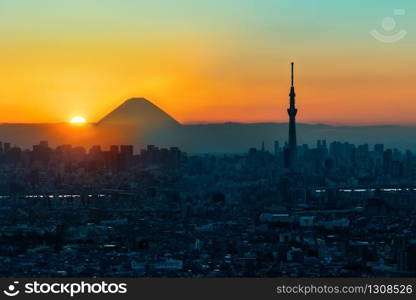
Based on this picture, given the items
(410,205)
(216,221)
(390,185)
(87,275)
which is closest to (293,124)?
(390,185)

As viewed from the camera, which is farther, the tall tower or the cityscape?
the tall tower

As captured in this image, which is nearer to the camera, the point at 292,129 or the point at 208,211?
the point at 208,211

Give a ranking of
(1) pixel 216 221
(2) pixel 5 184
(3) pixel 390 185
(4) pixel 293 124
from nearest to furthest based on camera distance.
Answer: (1) pixel 216 221
(2) pixel 5 184
(3) pixel 390 185
(4) pixel 293 124

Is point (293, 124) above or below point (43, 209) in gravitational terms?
above

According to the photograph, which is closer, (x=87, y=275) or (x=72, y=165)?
(x=87, y=275)

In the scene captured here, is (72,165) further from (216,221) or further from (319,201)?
(216,221)

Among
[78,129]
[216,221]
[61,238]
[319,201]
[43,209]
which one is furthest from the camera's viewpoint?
[78,129]

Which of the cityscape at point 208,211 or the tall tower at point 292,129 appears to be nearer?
the cityscape at point 208,211

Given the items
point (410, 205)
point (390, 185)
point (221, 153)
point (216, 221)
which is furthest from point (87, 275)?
point (221, 153)
